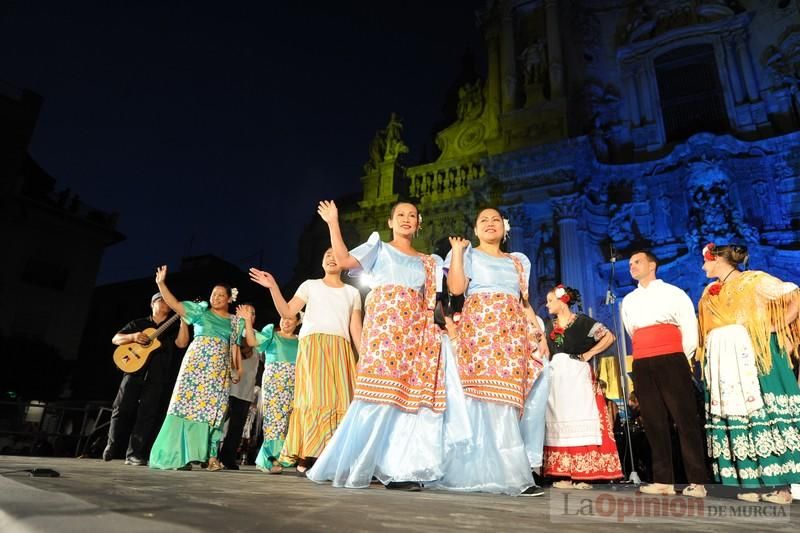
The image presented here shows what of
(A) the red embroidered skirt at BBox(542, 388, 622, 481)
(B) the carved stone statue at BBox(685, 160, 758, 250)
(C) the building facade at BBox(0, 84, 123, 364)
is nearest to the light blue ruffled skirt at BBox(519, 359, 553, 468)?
(A) the red embroidered skirt at BBox(542, 388, 622, 481)

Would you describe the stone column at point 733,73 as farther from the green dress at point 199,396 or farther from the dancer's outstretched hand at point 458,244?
→ the green dress at point 199,396

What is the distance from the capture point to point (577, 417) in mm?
4211

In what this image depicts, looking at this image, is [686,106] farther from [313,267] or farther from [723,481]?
[723,481]

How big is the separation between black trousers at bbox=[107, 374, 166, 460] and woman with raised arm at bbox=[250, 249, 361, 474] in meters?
1.66

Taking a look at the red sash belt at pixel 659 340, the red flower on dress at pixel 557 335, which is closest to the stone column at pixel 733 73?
the red flower on dress at pixel 557 335

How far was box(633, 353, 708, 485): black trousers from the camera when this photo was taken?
325cm

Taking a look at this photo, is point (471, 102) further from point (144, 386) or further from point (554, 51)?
point (144, 386)

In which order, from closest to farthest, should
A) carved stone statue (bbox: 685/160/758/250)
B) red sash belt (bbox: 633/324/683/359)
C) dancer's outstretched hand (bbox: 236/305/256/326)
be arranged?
red sash belt (bbox: 633/324/683/359) → dancer's outstretched hand (bbox: 236/305/256/326) → carved stone statue (bbox: 685/160/758/250)

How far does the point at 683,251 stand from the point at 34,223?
2417 centimetres

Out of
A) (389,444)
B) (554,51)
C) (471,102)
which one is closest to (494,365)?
(389,444)

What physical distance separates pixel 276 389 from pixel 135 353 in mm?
1597

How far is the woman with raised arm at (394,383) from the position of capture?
273 centimetres

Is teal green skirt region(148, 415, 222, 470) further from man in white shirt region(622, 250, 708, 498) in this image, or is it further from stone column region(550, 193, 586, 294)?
stone column region(550, 193, 586, 294)

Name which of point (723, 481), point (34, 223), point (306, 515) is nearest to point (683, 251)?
point (723, 481)
